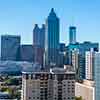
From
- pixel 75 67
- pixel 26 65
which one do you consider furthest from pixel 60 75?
pixel 26 65

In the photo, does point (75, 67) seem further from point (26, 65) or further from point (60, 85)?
point (60, 85)

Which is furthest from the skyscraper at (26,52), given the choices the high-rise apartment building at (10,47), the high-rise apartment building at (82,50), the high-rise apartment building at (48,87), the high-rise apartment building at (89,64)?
the high-rise apartment building at (48,87)

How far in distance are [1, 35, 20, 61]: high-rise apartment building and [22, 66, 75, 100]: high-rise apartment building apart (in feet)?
54.0

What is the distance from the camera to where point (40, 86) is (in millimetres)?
7914

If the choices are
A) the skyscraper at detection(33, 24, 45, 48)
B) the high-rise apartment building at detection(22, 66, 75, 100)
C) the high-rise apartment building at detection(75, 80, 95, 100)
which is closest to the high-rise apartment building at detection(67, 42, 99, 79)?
the skyscraper at detection(33, 24, 45, 48)

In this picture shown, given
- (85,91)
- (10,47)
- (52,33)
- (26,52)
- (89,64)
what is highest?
(52,33)

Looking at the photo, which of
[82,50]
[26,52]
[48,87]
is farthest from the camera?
[26,52]

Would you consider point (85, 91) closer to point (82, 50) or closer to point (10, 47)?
point (82, 50)

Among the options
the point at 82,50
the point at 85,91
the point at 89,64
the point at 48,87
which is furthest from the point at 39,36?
the point at 48,87

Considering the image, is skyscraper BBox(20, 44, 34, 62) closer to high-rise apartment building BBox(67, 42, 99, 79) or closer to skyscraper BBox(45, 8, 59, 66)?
skyscraper BBox(45, 8, 59, 66)

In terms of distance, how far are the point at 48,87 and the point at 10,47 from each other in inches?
657

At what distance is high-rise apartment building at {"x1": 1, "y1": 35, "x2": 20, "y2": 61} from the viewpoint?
24.4 m

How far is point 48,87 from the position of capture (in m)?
8.00

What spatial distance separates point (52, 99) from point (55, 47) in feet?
55.6
